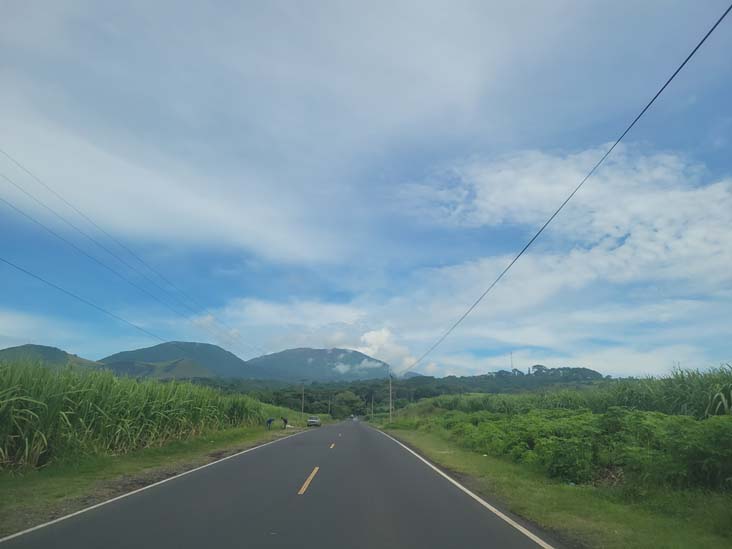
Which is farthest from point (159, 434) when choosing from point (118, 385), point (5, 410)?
point (5, 410)

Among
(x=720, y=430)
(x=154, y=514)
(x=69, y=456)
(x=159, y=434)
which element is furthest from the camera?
(x=159, y=434)

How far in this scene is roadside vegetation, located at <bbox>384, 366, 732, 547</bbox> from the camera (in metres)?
8.02

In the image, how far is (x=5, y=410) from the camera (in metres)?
12.6

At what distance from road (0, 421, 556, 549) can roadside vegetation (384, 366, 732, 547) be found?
57.1 inches

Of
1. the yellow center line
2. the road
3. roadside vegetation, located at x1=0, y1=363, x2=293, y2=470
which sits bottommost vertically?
the road

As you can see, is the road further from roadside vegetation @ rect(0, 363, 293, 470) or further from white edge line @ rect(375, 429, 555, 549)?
roadside vegetation @ rect(0, 363, 293, 470)

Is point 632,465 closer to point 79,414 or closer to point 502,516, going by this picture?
point 502,516

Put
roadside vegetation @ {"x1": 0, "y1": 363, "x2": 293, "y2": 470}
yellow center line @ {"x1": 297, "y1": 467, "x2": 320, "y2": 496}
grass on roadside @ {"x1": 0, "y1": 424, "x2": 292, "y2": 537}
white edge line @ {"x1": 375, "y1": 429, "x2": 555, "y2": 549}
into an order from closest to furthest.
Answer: white edge line @ {"x1": 375, "y1": 429, "x2": 555, "y2": 549}
grass on roadside @ {"x1": 0, "y1": 424, "x2": 292, "y2": 537}
yellow center line @ {"x1": 297, "y1": 467, "x2": 320, "y2": 496}
roadside vegetation @ {"x1": 0, "y1": 363, "x2": 293, "y2": 470}

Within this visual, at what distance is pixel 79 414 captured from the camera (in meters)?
15.5

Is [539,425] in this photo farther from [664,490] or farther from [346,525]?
[346,525]

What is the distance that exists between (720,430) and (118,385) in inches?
693

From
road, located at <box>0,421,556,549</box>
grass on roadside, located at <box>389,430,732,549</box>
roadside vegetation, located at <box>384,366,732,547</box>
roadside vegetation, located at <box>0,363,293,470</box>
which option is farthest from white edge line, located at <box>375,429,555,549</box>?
roadside vegetation, located at <box>0,363,293,470</box>

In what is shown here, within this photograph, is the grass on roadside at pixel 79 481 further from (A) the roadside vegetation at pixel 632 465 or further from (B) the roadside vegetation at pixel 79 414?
(A) the roadside vegetation at pixel 632 465

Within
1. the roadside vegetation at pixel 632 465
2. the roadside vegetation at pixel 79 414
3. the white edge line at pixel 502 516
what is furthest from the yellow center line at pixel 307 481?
the roadside vegetation at pixel 79 414
